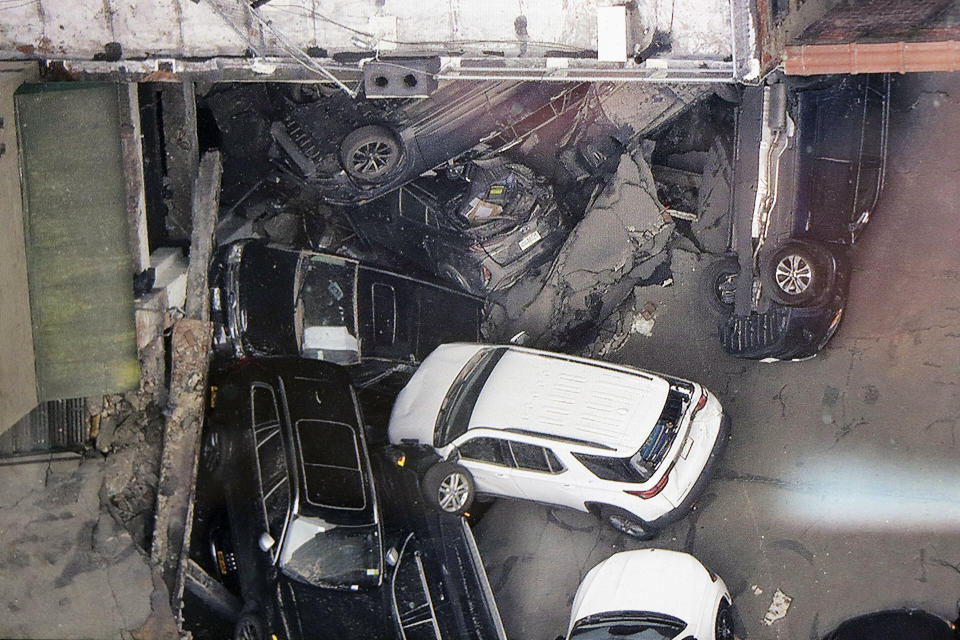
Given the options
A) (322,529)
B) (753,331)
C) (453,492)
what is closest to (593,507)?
(453,492)

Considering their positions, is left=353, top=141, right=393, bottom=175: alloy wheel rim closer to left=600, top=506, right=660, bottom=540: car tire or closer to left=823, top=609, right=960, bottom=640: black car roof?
left=600, top=506, right=660, bottom=540: car tire

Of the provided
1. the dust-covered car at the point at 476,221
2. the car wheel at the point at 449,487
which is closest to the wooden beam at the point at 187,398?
the dust-covered car at the point at 476,221

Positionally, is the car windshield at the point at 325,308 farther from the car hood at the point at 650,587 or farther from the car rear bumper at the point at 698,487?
the car rear bumper at the point at 698,487

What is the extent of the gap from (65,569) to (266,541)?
78.0 inches

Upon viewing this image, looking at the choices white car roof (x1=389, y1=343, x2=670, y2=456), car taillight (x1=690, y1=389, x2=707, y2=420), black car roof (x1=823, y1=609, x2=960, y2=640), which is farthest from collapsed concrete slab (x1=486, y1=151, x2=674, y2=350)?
black car roof (x1=823, y1=609, x2=960, y2=640)

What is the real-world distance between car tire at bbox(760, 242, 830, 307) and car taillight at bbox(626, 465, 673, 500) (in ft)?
6.17

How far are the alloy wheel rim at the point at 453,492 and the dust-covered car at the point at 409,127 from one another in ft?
9.86

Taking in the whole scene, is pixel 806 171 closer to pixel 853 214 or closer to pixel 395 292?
pixel 853 214

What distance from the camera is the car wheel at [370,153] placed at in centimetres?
788

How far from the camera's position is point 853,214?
7203 millimetres

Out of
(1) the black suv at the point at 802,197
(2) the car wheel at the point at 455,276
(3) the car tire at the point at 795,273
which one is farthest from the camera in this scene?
(2) the car wheel at the point at 455,276

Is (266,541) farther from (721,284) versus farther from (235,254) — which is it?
(721,284)

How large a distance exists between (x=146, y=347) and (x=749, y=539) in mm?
6105

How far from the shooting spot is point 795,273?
23.8 ft
